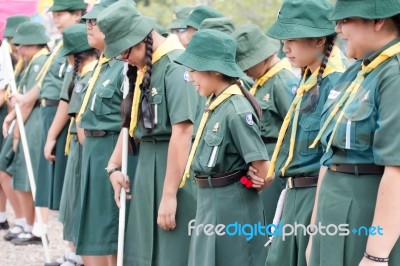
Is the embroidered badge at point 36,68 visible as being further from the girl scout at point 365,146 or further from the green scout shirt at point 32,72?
the girl scout at point 365,146

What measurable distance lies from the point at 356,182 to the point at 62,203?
156 inches

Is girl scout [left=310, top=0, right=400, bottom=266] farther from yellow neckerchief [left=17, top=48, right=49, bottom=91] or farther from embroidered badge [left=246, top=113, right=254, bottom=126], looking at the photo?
yellow neckerchief [left=17, top=48, right=49, bottom=91]

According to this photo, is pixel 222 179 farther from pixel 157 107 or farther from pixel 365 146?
pixel 365 146

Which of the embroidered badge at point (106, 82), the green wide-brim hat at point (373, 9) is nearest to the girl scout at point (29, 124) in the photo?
the embroidered badge at point (106, 82)

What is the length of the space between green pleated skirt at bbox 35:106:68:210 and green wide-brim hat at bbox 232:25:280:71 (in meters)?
2.28

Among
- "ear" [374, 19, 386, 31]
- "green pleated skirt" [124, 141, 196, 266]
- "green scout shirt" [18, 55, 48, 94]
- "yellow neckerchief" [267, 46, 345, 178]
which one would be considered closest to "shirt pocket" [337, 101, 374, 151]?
"ear" [374, 19, 386, 31]

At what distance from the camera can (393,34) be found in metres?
3.47

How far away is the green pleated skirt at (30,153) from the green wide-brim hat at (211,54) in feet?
13.3

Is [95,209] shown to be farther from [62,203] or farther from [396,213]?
[396,213]

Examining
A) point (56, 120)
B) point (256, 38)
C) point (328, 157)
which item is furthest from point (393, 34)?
point (56, 120)

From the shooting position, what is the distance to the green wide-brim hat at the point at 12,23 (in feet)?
32.2

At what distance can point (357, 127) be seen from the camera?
3.42 meters

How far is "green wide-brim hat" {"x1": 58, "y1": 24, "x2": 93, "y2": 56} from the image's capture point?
6.88m

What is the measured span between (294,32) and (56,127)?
3.65 meters
